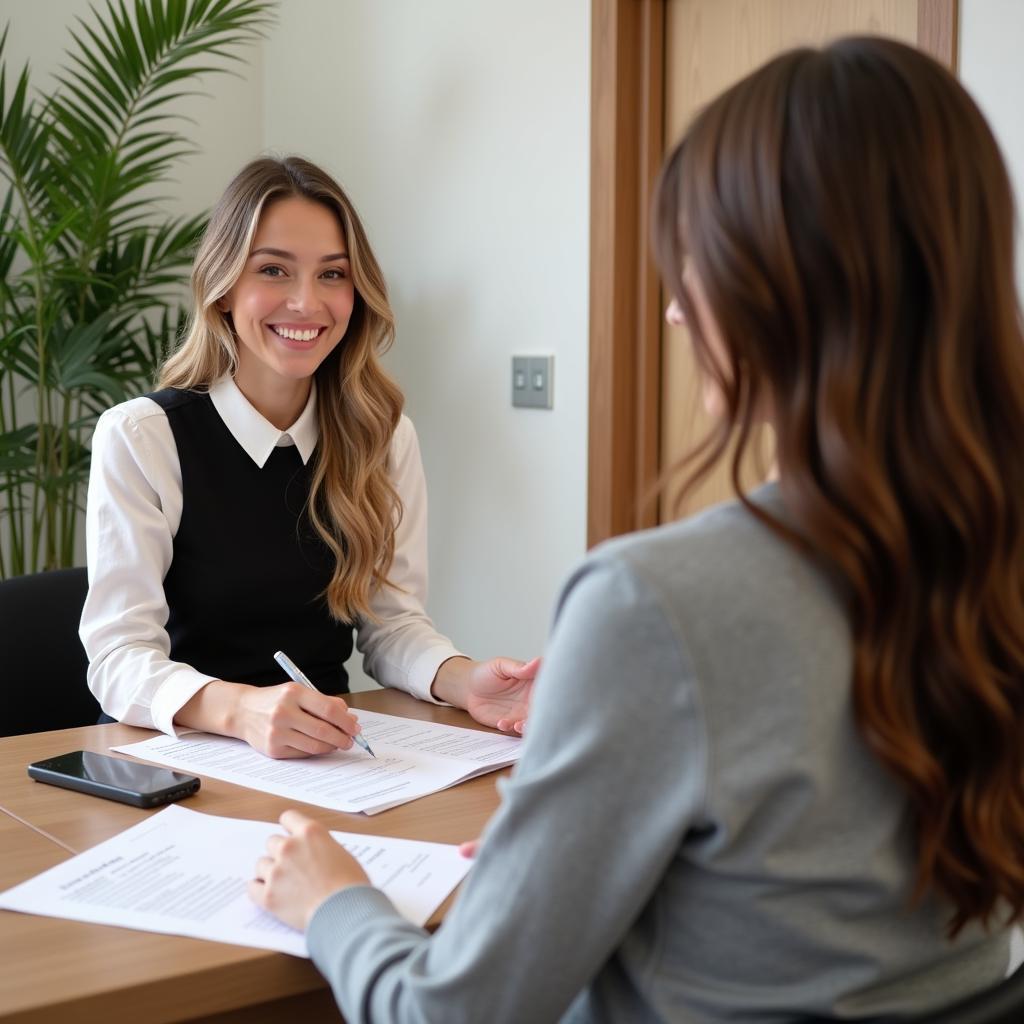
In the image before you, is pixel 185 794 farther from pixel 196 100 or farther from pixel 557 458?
pixel 196 100

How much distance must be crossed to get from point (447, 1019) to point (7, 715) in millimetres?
1367

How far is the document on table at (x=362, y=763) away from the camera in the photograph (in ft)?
4.43

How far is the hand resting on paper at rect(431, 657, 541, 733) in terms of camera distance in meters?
1.66

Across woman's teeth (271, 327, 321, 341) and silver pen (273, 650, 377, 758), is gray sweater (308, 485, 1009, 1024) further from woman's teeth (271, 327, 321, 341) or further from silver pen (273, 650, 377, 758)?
woman's teeth (271, 327, 321, 341)

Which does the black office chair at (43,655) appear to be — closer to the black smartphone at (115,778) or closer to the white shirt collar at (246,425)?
the white shirt collar at (246,425)

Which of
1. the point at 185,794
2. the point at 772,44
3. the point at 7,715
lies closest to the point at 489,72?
the point at 772,44

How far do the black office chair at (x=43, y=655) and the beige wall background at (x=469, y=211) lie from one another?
1243 millimetres

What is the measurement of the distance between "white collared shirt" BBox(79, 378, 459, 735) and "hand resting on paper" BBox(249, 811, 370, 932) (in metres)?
0.59

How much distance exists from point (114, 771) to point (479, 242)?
6.85ft

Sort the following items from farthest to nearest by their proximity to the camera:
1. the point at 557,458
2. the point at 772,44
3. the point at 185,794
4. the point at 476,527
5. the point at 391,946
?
the point at 476,527 → the point at 557,458 → the point at 772,44 → the point at 185,794 → the point at 391,946

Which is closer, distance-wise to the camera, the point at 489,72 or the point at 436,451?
the point at 489,72

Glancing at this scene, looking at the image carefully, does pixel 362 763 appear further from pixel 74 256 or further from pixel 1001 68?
pixel 74 256

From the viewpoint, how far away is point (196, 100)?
3.86 meters

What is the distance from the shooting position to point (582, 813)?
2.46 feet
